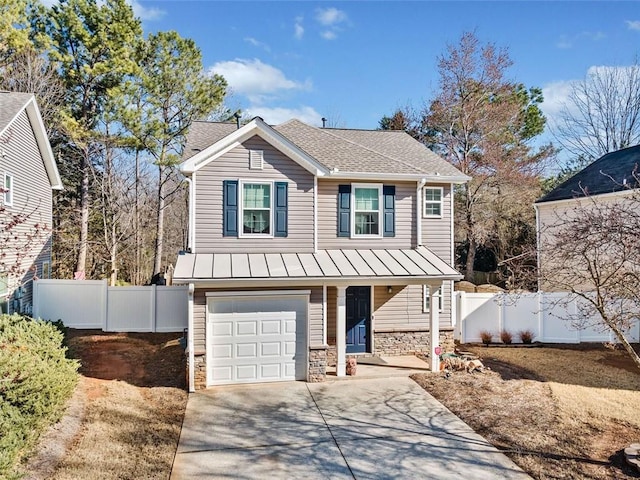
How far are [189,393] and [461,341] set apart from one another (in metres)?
9.45

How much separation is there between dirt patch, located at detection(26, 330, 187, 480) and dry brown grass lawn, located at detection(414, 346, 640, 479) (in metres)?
5.97

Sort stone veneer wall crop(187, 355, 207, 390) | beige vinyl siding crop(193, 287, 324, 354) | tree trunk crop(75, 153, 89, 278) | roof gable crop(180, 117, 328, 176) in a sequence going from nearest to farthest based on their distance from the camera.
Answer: stone veneer wall crop(187, 355, 207, 390)
beige vinyl siding crop(193, 287, 324, 354)
roof gable crop(180, 117, 328, 176)
tree trunk crop(75, 153, 89, 278)

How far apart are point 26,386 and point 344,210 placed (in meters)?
→ 8.76

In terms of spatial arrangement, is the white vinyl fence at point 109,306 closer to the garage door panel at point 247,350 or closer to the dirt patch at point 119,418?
the dirt patch at point 119,418

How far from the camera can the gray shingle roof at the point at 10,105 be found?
Answer: 12945 millimetres

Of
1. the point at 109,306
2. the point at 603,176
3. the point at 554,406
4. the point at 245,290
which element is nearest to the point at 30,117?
the point at 109,306

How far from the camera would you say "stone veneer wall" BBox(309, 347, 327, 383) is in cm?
1076

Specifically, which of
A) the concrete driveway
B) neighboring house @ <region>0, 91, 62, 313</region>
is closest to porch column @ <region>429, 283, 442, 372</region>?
the concrete driveway

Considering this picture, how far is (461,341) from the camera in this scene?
1466cm

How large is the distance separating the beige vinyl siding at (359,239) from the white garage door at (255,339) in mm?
2471

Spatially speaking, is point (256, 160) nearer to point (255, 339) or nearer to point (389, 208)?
point (389, 208)

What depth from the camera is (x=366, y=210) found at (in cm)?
1283

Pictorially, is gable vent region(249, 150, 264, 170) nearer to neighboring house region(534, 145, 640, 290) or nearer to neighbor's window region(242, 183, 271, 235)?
neighbor's window region(242, 183, 271, 235)

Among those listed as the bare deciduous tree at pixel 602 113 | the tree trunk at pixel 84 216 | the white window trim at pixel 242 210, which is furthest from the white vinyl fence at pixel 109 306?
the bare deciduous tree at pixel 602 113
